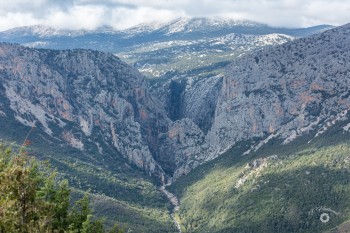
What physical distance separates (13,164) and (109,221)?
149580mm

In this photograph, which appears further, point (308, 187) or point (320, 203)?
point (308, 187)

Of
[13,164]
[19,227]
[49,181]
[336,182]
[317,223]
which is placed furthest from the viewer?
[336,182]

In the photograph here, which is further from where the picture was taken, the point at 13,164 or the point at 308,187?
the point at 308,187

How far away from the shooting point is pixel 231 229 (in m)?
196

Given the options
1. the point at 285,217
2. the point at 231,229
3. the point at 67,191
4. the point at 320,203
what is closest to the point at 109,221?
the point at 231,229

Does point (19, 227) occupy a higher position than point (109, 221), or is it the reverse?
point (19, 227)

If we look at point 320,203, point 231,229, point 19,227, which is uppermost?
point 19,227

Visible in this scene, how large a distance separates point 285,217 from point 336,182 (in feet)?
85.3

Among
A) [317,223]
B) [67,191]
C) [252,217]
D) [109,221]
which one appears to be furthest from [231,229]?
[67,191]

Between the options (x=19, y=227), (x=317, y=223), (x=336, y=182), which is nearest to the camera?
(x=19, y=227)

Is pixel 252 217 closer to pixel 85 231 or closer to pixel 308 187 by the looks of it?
pixel 308 187

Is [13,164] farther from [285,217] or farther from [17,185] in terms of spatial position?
[285,217]

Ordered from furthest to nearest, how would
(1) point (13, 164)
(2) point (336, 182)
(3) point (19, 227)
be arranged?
(2) point (336, 182) → (1) point (13, 164) → (3) point (19, 227)

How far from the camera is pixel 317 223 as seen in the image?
178250 millimetres
